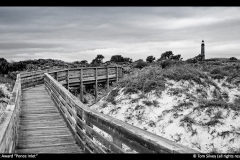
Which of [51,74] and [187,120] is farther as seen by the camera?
[51,74]

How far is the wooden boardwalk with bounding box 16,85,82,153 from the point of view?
6.19m

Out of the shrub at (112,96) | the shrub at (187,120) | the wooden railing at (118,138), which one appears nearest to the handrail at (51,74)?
the shrub at (112,96)

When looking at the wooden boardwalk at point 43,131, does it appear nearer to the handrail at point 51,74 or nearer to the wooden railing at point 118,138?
the wooden railing at point 118,138

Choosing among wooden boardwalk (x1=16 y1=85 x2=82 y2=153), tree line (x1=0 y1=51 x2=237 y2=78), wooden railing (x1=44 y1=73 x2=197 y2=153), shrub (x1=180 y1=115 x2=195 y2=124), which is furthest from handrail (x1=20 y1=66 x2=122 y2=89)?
wooden railing (x1=44 y1=73 x2=197 y2=153)

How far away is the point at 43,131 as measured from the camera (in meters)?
7.64

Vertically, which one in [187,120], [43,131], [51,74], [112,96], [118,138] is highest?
[51,74]

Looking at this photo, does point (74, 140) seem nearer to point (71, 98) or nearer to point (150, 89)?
point (71, 98)

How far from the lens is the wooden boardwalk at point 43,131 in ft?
20.3

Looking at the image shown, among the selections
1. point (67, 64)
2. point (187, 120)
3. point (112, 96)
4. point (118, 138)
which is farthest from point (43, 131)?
point (67, 64)

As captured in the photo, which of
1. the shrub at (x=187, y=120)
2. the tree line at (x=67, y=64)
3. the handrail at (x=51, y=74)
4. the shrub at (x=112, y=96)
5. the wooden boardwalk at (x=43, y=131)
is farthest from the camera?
the tree line at (x=67, y=64)

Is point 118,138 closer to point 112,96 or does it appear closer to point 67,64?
point 112,96

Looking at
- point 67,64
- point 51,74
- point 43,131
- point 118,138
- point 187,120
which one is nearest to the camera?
point 118,138
